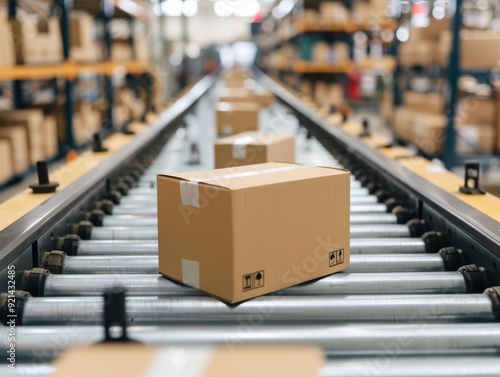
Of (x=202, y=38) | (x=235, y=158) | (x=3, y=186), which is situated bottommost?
(x=3, y=186)

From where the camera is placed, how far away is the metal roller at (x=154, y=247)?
1751 millimetres

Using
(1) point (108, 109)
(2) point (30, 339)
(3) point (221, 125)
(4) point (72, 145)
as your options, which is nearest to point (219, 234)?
(2) point (30, 339)

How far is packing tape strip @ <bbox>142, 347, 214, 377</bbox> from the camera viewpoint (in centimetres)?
88

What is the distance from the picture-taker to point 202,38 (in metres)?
25.4

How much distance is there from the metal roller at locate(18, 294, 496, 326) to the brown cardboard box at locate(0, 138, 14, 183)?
11.8ft

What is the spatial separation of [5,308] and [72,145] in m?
5.02

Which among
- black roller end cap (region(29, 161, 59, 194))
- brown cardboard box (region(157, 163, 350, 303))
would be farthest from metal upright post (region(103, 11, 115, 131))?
brown cardboard box (region(157, 163, 350, 303))

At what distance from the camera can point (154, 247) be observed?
1.75 m

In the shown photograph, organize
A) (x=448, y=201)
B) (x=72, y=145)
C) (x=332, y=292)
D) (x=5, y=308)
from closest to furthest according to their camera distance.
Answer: (x=5, y=308) < (x=332, y=292) < (x=448, y=201) < (x=72, y=145)

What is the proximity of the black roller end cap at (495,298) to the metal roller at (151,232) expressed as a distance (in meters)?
0.55

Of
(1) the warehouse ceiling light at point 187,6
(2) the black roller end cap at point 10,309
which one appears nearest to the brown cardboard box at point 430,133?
(2) the black roller end cap at point 10,309

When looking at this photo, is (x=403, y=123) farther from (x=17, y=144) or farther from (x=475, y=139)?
(x=17, y=144)

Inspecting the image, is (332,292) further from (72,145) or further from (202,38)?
(202,38)

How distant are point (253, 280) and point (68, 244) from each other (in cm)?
72
